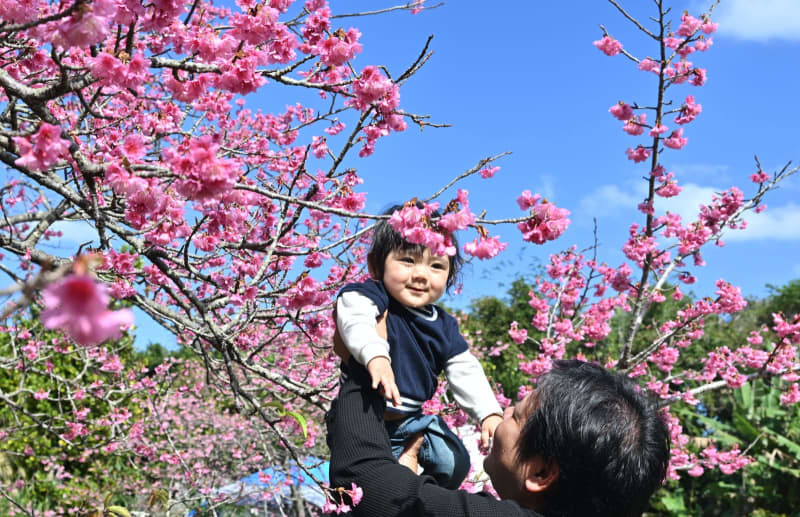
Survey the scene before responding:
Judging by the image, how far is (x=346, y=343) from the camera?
5.76ft

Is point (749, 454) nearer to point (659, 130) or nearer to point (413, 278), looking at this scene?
point (659, 130)

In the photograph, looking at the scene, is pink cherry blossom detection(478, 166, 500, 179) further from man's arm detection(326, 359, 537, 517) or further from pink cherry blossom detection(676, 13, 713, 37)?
pink cherry blossom detection(676, 13, 713, 37)

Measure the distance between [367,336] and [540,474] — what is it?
0.55m

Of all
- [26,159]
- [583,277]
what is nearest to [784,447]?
[583,277]

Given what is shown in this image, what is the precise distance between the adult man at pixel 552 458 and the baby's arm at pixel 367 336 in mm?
89

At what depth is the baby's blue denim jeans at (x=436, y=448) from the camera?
6.29 ft

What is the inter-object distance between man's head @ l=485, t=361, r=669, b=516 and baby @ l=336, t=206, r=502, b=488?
1.19ft

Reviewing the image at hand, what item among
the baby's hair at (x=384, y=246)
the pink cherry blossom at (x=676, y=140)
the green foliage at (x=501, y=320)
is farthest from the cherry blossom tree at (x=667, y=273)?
the green foliage at (x=501, y=320)

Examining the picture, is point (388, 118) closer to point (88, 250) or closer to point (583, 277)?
point (88, 250)

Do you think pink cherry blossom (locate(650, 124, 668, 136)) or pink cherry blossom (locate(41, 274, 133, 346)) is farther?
pink cherry blossom (locate(650, 124, 668, 136))

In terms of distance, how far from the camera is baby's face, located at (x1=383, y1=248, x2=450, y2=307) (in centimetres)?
201

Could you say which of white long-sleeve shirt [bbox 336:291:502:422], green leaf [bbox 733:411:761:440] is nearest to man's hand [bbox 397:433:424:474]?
white long-sleeve shirt [bbox 336:291:502:422]

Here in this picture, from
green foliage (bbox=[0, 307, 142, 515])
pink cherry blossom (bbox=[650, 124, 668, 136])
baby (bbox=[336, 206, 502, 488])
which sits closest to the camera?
baby (bbox=[336, 206, 502, 488])

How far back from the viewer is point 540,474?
1521 mm
